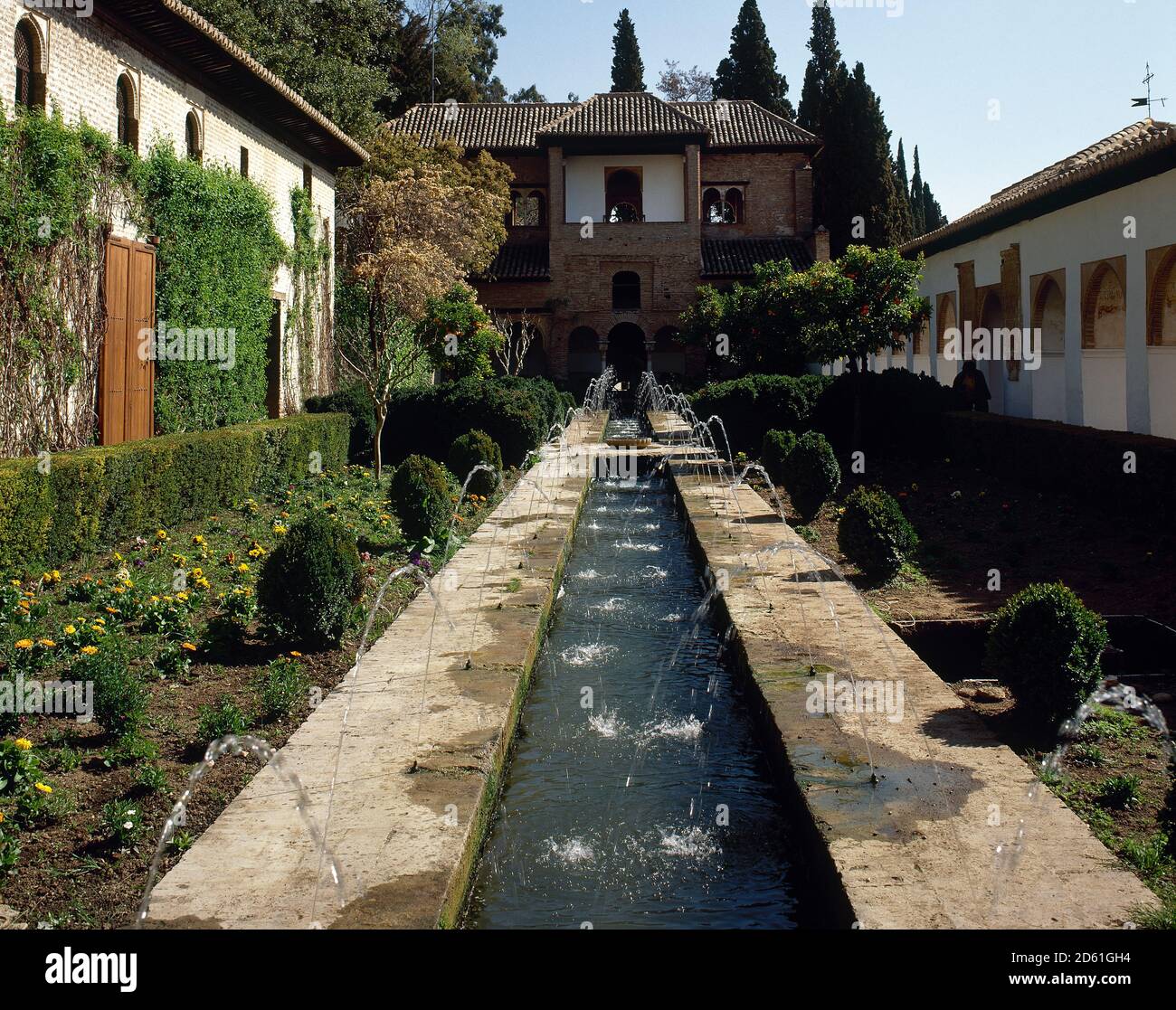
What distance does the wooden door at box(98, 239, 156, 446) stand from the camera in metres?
11.7

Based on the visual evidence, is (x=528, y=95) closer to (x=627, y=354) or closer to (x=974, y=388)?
(x=627, y=354)

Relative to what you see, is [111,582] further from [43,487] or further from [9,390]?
[9,390]

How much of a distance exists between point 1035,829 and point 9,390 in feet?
30.2

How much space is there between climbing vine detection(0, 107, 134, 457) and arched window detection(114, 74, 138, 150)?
730 millimetres

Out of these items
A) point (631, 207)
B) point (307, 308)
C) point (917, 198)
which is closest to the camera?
point (307, 308)

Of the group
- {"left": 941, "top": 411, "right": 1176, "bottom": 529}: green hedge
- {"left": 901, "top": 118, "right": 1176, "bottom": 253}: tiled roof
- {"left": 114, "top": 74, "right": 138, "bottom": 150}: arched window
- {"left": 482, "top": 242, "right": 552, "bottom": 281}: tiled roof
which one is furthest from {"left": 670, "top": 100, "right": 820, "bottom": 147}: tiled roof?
{"left": 114, "top": 74, "right": 138, "bottom": 150}: arched window

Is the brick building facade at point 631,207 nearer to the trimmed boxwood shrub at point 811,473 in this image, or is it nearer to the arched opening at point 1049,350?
the arched opening at point 1049,350

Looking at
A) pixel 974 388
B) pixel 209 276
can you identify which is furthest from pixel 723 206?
pixel 209 276

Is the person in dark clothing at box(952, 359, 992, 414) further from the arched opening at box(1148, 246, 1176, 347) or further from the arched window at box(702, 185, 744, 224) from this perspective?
the arched window at box(702, 185, 744, 224)

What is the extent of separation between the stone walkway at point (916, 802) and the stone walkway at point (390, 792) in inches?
48.8

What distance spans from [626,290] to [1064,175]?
2416 centimetres

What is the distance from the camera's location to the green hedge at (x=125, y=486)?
315 inches

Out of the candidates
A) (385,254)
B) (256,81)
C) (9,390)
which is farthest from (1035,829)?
(385,254)

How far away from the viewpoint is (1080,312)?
16562 mm
